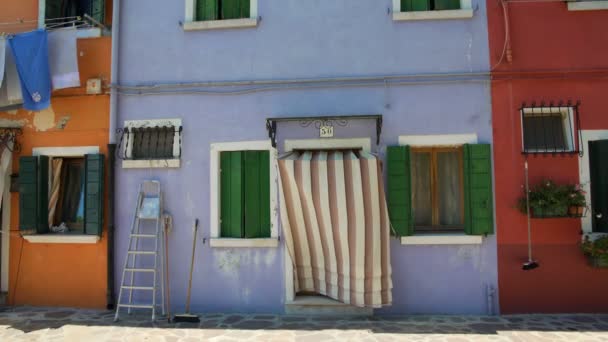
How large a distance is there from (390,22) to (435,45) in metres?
0.77

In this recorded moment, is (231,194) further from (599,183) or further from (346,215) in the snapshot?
(599,183)

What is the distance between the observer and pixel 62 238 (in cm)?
700

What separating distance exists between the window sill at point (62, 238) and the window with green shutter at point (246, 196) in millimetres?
2079

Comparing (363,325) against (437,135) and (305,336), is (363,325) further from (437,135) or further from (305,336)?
(437,135)

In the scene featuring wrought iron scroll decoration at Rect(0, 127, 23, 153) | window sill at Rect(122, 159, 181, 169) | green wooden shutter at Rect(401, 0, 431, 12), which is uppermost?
green wooden shutter at Rect(401, 0, 431, 12)

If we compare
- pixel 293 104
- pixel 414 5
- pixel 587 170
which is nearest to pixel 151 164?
pixel 293 104

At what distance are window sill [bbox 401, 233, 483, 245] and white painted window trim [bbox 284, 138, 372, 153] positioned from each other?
1446 millimetres

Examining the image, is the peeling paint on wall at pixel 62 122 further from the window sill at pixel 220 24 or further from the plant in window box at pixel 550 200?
the plant in window box at pixel 550 200

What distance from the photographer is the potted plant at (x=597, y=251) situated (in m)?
5.98

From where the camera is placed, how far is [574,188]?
6090 millimetres

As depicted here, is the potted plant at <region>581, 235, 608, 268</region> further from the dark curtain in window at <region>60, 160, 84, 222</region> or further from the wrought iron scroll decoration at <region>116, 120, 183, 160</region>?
the dark curtain in window at <region>60, 160, 84, 222</region>

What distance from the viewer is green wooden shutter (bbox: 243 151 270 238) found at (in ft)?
22.3

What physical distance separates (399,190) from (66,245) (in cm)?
536

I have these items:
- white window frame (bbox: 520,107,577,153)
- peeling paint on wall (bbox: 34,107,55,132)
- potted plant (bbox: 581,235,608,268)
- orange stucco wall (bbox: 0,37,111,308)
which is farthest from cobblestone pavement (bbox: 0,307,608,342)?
peeling paint on wall (bbox: 34,107,55,132)
